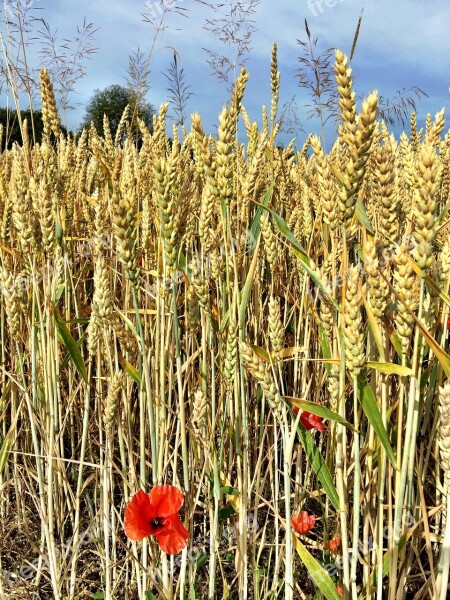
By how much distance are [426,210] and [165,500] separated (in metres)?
0.57

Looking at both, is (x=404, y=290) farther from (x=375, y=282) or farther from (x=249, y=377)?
(x=249, y=377)

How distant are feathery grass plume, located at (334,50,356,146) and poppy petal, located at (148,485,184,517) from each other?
569 millimetres

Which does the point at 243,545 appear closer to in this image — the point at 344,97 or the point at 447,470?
the point at 447,470

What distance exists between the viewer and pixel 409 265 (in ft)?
2.18

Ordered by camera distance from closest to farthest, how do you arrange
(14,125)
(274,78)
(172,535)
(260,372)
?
(260,372) → (172,535) → (274,78) → (14,125)

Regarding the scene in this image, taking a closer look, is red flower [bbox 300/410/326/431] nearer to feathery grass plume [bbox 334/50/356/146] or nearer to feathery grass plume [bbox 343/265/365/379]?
feathery grass plume [bbox 343/265/365/379]

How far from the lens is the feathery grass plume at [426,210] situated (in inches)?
22.7

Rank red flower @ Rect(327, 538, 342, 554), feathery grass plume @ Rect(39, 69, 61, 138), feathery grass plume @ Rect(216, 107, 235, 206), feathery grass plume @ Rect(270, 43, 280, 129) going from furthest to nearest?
feathery grass plume @ Rect(270, 43, 280, 129), feathery grass plume @ Rect(39, 69, 61, 138), red flower @ Rect(327, 538, 342, 554), feathery grass plume @ Rect(216, 107, 235, 206)

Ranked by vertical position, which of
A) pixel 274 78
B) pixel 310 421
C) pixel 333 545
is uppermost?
pixel 274 78

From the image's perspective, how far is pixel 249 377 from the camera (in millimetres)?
1218

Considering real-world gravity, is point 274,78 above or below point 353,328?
above

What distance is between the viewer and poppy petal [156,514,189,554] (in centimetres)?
81

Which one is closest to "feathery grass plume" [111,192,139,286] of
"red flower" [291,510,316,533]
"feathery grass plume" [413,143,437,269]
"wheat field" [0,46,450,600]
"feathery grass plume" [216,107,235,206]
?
"wheat field" [0,46,450,600]

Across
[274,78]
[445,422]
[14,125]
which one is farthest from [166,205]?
[14,125]
